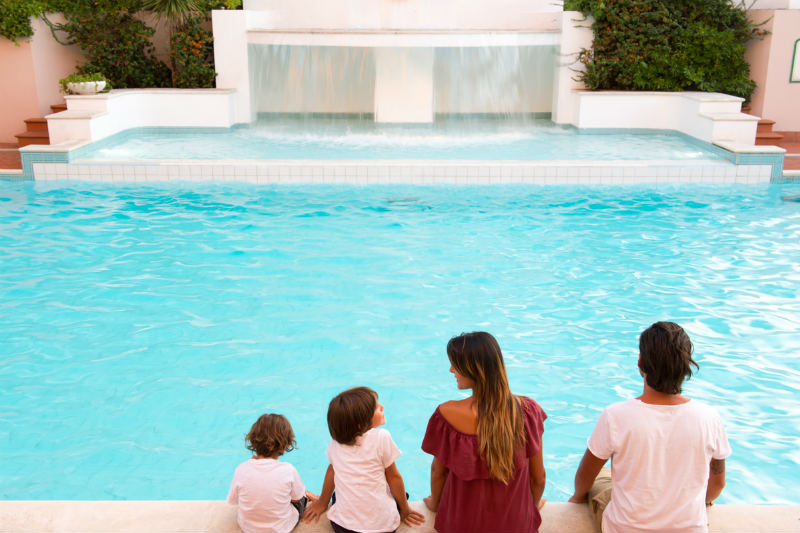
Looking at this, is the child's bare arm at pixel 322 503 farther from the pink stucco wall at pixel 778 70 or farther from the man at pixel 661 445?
the pink stucco wall at pixel 778 70

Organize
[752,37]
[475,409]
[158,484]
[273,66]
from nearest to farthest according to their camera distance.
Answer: [475,409] < [158,484] < [752,37] < [273,66]

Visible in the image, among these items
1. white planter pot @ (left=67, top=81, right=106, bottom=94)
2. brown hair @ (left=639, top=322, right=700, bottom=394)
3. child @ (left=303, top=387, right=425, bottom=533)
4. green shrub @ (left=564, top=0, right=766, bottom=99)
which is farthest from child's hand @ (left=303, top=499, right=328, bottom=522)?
green shrub @ (left=564, top=0, right=766, bottom=99)

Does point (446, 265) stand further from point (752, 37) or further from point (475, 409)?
point (752, 37)

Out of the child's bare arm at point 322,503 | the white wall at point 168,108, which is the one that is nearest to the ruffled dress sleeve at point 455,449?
the child's bare arm at point 322,503

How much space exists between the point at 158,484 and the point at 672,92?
11.3 meters

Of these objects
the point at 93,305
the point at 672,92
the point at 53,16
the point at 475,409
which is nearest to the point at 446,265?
the point at 93,305

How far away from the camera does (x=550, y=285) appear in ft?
19.5

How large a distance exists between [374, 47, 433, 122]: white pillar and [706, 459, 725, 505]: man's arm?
11.3 m

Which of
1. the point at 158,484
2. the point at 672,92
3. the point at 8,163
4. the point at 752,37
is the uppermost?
the point at 752,37

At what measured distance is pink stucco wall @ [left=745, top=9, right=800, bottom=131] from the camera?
11898mm

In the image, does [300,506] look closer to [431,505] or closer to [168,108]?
[431,505]

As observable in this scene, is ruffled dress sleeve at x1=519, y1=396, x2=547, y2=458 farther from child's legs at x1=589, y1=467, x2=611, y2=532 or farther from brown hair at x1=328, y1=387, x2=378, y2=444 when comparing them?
brown hair at x1=328, y1=387, x2=378, y2=444

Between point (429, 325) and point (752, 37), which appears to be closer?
point (429, 325)

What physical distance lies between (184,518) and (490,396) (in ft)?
3.88
